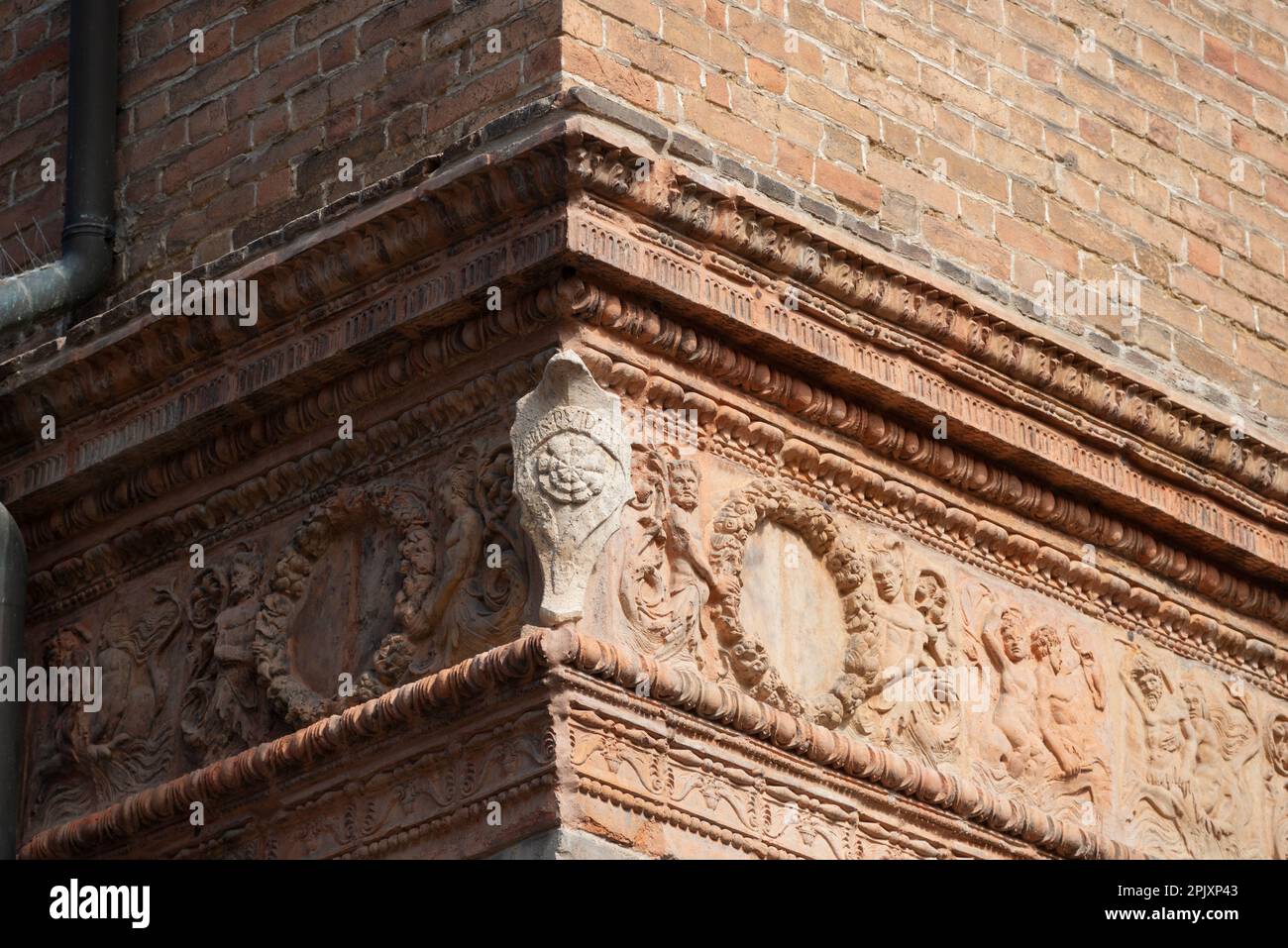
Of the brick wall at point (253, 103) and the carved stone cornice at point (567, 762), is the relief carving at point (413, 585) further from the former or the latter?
the brick wall at point (253, 103)

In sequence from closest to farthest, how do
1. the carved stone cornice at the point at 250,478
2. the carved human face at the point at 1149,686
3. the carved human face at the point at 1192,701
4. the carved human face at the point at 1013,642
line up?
the carved stone cornice at the point at 250,478
the carved human face at the point at 1013,642
the carved human face at the point at 1149,686
the carved human face at the point at 1192,701

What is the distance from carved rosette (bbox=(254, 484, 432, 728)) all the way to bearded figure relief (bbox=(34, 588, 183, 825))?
0.40m

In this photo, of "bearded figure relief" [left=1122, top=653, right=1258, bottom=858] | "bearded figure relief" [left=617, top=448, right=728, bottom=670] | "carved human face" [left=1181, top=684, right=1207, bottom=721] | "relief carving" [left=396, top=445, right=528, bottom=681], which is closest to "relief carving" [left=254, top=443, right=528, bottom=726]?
"relief carving" [left=396, top=445, right=528, bottom=681]

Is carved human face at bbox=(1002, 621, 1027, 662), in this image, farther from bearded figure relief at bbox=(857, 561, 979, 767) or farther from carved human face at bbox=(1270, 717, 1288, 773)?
carved human face at bbox=(1270, 717, 1288, 773)

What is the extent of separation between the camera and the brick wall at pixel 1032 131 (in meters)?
8.04

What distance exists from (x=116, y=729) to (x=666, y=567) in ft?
5.27

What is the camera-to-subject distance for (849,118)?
27.3 ft

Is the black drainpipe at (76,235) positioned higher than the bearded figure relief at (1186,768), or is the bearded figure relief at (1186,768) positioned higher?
the black drainpipe at (76,235)

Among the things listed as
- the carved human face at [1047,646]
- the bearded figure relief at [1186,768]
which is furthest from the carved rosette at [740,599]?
the bearded figure relief at [1186,768]

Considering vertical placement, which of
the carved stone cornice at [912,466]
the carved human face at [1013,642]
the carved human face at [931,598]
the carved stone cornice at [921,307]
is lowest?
the carved human face at [1013,642]

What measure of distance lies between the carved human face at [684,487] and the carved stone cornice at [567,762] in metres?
0.45

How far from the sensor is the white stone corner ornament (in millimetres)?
7383

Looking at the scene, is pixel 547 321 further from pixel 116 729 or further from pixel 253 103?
pixel 116 729
